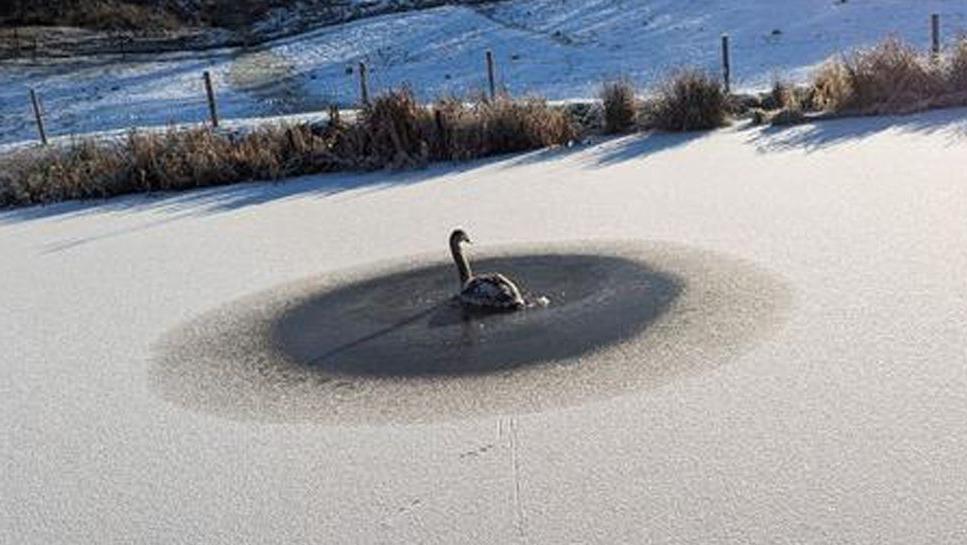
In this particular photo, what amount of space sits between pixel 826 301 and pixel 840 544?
7.40 feet

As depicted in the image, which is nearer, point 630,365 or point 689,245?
point 630,365

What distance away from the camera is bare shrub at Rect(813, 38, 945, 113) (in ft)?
34.1

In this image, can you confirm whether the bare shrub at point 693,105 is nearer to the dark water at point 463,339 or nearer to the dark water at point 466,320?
the dark water at point 463,339

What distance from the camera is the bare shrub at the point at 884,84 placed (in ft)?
34.1

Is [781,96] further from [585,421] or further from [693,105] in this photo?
[585,421]

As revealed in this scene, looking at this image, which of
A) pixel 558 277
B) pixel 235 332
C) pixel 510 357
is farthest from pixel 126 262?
pixel 510 357

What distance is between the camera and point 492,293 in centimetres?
577

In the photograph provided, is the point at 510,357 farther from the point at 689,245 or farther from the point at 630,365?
the point at 689,245

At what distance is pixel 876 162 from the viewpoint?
8.32 meters

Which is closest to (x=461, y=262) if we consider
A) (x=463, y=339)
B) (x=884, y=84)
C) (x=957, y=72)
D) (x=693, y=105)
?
(x=463, y=339)

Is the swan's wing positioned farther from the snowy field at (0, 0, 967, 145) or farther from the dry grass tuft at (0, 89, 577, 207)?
the snowy field at (0, 0, 967, 145)

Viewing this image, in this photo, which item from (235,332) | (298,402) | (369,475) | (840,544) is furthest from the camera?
(235,332)

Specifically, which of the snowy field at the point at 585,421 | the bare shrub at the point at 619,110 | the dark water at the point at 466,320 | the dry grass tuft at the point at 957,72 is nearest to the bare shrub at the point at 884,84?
the dry grass tuft at the point at 957,72

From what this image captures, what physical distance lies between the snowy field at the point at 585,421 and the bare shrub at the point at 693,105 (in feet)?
8.66
